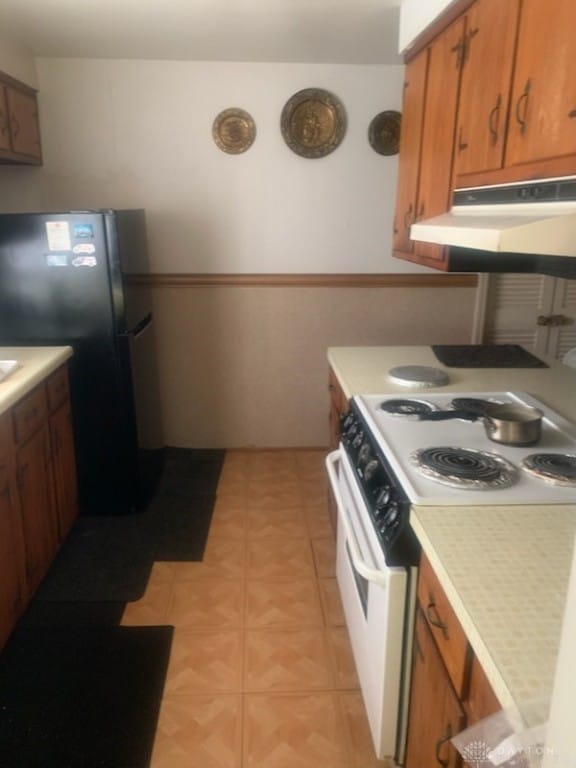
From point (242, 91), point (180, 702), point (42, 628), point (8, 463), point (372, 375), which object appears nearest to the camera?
point (180, 702)

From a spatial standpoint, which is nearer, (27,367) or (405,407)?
(405,407)

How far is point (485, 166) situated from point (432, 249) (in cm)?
50

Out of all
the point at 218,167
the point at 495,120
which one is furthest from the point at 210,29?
the point at 495,120

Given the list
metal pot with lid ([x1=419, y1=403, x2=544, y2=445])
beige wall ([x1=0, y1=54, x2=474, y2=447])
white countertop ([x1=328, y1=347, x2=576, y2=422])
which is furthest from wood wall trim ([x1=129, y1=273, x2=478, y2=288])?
metal pot with lid ([x1=419, y1=403, x2=544, y2=445])

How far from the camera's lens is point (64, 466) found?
8.74 ft

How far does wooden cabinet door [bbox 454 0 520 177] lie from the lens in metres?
1.51

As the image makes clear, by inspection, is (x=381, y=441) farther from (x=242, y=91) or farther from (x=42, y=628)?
(x=242, y=91)

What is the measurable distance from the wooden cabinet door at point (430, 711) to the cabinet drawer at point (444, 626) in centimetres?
4

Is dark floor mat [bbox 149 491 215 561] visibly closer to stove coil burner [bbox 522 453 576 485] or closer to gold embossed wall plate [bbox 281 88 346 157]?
stove coil burner [bbox 522 453 576 485]

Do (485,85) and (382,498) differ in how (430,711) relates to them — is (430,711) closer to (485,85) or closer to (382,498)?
(382,498)

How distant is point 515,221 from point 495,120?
59 cm

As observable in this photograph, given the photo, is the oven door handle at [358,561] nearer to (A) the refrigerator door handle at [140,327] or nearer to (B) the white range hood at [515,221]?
(B) the white range hood at [515,221]

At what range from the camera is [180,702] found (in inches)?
72.6

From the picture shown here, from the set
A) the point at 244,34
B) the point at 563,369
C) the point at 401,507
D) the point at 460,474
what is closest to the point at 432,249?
the point at 563,369
